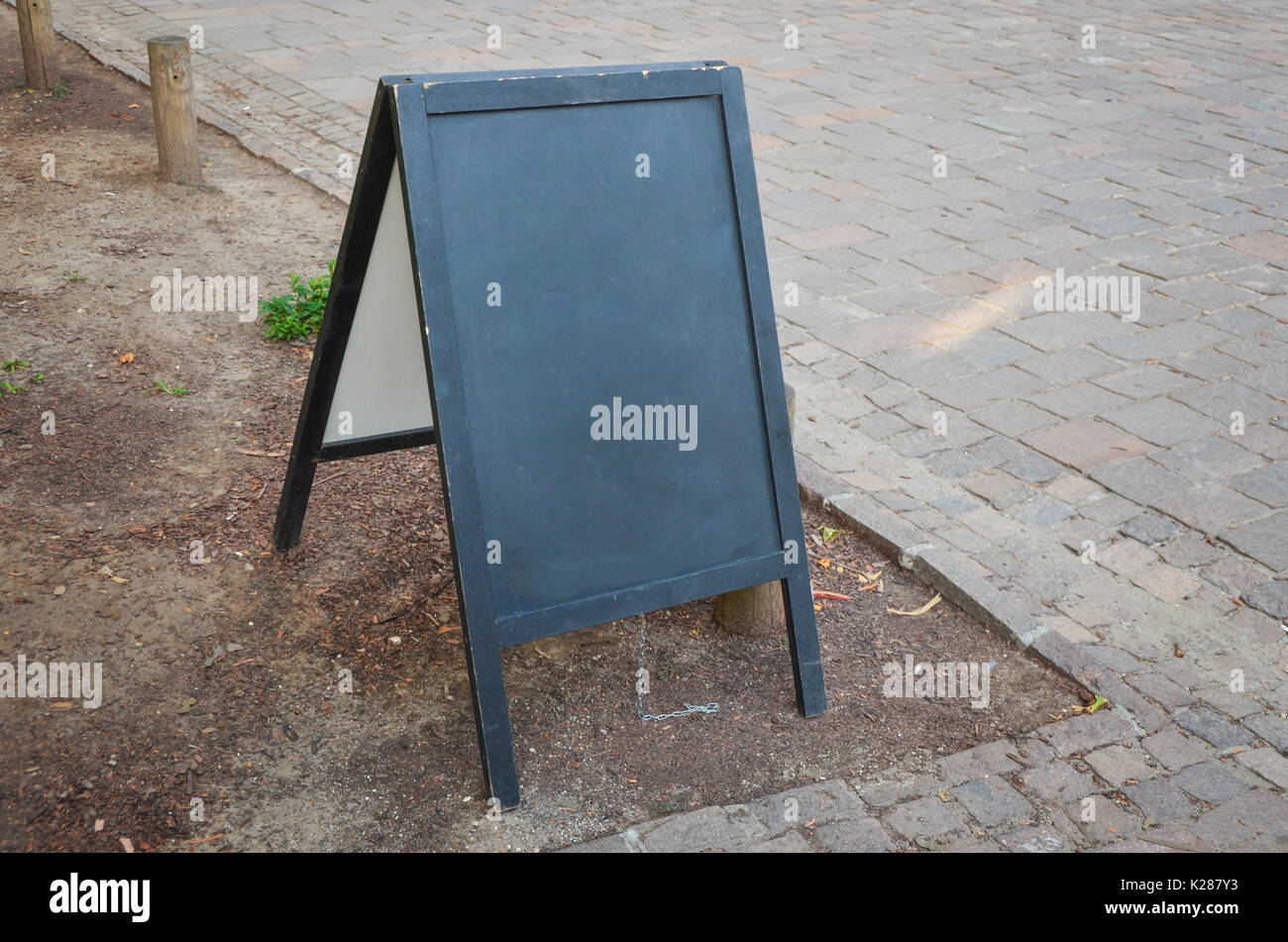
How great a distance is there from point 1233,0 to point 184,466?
12.2 metres

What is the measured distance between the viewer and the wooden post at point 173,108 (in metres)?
6.48

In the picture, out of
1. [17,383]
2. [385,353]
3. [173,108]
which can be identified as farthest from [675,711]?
[173,108]

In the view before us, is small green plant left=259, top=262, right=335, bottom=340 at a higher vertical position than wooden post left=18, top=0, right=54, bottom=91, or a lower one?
lower

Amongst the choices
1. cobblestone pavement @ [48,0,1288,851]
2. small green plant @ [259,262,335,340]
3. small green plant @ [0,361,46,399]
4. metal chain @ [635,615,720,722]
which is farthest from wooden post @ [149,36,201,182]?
metal chain @ [635,615,720,722]

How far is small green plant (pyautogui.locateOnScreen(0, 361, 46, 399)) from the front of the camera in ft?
14.7

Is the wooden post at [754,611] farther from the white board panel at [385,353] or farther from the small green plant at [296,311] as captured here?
the small green plant at [296,311]

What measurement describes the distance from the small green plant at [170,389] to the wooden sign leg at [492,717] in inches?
96.2

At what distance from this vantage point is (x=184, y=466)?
13.6 ft

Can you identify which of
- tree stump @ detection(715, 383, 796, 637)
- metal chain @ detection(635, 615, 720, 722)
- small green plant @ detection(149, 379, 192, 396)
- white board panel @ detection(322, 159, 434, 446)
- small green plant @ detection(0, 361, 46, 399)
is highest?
white board panel @ detection(322, 159, 434, 446)

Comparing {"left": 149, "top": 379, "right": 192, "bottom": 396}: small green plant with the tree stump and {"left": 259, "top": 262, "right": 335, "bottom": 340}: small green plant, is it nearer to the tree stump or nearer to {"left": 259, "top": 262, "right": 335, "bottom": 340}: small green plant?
{"left": 259, "top": 262, "right": 335, "bottom": 340}: small green plant

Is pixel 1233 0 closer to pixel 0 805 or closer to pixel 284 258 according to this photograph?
pixel 284 258

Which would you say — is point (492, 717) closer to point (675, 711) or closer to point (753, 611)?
point (675, 711)

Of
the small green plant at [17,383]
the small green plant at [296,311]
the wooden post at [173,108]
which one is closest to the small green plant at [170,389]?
the small green plant at [17,383]

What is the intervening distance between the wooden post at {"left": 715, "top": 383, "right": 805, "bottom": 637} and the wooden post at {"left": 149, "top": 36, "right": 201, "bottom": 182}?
470 centimetres
